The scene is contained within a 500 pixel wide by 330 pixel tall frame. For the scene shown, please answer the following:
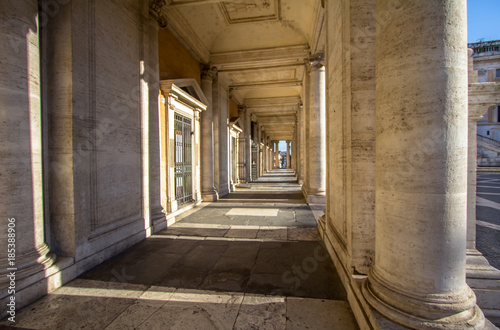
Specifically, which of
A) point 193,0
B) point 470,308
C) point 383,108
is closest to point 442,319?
point 470,308

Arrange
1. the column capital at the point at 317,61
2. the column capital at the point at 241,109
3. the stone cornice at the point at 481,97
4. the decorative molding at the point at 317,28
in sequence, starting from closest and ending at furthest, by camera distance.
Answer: the stone cornice at the point at 481,97 < the decorative molding at the point at 317,28 < the column capital at the point at 317,61 < the column capital at the point at 241,109

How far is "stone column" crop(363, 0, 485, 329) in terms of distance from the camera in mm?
1772

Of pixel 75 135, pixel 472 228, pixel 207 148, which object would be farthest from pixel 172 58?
pixel 472 228

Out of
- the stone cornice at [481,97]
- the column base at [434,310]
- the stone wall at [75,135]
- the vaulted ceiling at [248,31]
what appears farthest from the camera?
the vaulted ceiling at [248,31]

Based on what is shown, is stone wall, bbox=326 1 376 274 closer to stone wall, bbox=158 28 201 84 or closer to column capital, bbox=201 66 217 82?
stone wall, bbox=158 28 201 84

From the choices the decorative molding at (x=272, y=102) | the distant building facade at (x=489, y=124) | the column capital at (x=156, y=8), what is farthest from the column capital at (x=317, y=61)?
the distant building facade at (x=489, y=124)

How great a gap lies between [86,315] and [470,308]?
3.41m

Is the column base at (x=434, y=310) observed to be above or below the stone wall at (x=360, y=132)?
below

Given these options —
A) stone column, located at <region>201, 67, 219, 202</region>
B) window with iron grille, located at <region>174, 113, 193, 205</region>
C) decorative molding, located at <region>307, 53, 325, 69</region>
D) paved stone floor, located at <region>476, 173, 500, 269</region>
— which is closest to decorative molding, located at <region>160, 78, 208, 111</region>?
window with iron grille, located at <region>174, 113, 193, 205</region>

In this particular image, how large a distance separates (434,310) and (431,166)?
1049 mm

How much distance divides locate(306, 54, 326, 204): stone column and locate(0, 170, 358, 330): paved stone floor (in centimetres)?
384

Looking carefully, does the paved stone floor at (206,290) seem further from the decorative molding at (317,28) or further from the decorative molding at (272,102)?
the decorative molding at (272,102)

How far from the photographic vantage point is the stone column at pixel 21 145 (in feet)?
8.59

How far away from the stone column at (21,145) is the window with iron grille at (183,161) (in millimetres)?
4145
